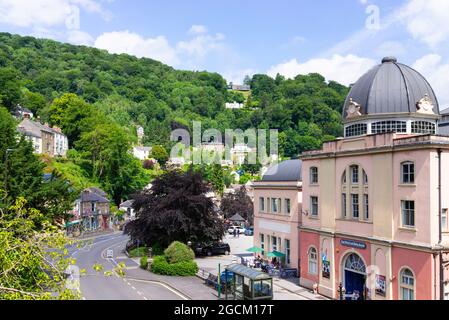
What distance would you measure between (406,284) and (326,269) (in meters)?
7.15

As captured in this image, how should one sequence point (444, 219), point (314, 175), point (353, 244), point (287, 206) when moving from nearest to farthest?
point (444, 219) → point (353, 244) → point (314, 175) → point (287, 206)

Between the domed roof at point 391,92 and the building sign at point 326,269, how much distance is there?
382 inches

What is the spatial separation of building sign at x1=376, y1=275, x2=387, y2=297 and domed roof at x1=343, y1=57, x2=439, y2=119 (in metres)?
9.89

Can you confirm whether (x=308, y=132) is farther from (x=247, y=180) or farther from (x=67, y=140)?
(x=67, y=140)

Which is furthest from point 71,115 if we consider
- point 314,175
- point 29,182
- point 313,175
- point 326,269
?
point 326,269

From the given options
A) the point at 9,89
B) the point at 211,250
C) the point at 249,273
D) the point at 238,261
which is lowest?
the point at 238,261

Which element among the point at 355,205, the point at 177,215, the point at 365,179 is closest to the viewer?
the point at 365,179

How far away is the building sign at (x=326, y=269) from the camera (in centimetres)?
3102

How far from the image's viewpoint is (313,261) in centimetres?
3341

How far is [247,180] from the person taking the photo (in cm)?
13738

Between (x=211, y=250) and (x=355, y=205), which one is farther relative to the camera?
(x=211, y=250)

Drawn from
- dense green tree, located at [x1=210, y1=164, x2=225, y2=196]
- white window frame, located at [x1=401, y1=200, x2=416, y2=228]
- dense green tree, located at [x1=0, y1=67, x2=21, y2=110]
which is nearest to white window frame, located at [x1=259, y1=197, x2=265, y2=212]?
white window frame, located at [x1=401, y1=200, x2=416, y2=228]

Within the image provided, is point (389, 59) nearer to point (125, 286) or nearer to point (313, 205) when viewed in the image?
point (313, 205)
